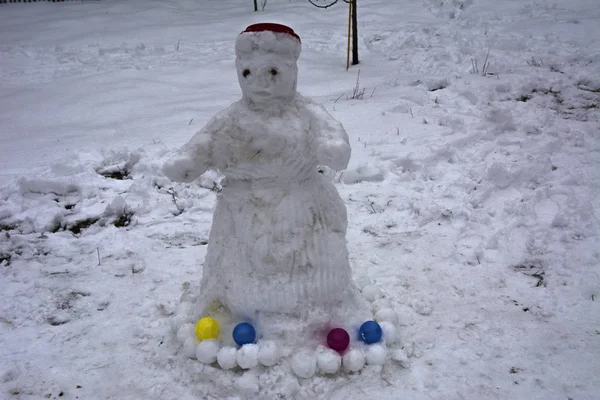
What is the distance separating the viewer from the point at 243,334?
2139 mm

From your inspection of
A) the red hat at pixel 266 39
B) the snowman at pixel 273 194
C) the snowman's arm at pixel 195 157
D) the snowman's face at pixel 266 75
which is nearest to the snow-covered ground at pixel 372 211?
the snowman at pixel 273 194

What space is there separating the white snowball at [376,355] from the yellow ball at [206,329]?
68 centimetres

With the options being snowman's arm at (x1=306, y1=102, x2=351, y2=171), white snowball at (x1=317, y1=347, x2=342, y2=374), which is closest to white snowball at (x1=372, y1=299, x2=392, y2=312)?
white snowball at (x1=317, y1=347, x2=342, y2=374)

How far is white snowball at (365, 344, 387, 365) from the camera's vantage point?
2.15 meters

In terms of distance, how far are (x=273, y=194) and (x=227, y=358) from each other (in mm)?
725

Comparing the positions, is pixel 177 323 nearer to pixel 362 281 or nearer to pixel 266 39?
pixel 362 281

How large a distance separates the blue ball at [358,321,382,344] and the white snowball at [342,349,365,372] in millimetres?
89

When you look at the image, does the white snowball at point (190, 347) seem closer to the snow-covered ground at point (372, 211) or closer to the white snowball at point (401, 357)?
the snow-covered ground at point (372, 211)

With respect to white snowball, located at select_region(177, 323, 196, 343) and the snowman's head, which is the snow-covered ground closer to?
white snowball, located at select_region(177, 323, 196, 343)

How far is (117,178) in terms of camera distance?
159 inches

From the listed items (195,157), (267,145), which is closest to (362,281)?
(267,145)

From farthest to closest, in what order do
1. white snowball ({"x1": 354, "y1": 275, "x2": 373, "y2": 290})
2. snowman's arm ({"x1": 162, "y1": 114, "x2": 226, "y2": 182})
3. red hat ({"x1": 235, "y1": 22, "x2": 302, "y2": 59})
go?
white snowball ({"x1": 354, "y1": 275, "x2": 373, "y2": 290})
snowman's arm ({"x1": 162, "y1": 114, "x2": 226, "y2": 182})
red hat ({"x1": 235, "y1": 22, "x2": 302, "y2": 59})

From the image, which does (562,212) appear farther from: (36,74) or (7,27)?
(7,27)

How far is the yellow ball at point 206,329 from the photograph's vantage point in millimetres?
2203
